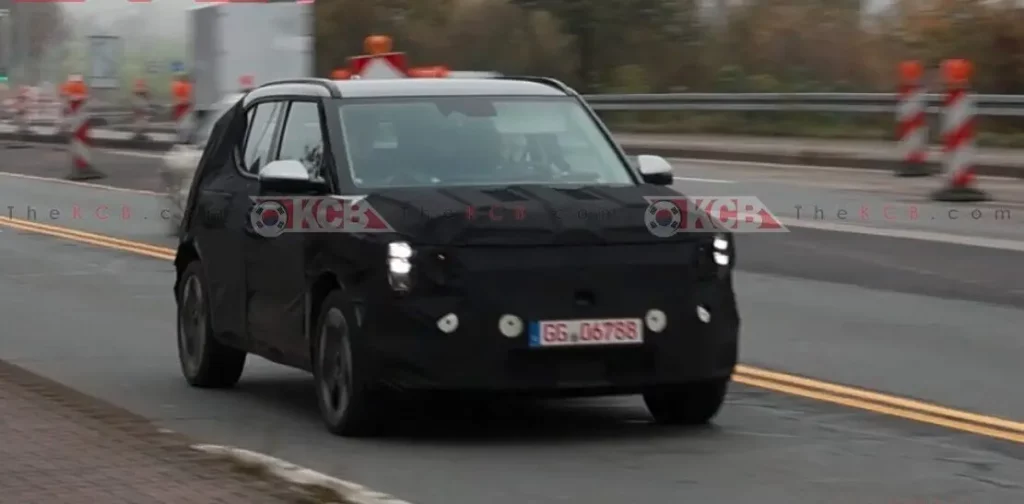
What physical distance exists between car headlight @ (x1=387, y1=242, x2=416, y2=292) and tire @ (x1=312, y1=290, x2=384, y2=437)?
0.97 feet

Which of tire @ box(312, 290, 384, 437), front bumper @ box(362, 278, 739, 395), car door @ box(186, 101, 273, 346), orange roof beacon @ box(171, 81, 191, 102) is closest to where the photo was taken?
front bumper @ box(362, 278, 739, 395)

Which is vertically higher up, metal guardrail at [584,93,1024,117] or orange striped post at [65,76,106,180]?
metal guardrail at [584,93,1024,117]

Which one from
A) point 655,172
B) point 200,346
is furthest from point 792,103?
point 655,172

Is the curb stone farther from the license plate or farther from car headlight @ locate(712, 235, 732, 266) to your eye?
car headlight @ locate(712, 235, 732, 266)

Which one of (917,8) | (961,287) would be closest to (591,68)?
(917,8)

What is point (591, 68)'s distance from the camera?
48875 millimetres

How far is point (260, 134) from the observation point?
34.6ft

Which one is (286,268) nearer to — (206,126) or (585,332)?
(585,332)

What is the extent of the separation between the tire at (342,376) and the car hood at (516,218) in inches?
18.3

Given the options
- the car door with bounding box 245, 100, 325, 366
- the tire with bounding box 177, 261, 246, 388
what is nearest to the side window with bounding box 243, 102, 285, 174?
the car door with bounding box 245, 100, 325, 366

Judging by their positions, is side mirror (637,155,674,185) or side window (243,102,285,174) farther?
side window (243,102,285,174)

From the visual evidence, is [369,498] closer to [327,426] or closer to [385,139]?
[327,426]

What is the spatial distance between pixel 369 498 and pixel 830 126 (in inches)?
1139

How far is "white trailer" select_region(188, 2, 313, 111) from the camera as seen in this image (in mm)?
32312
